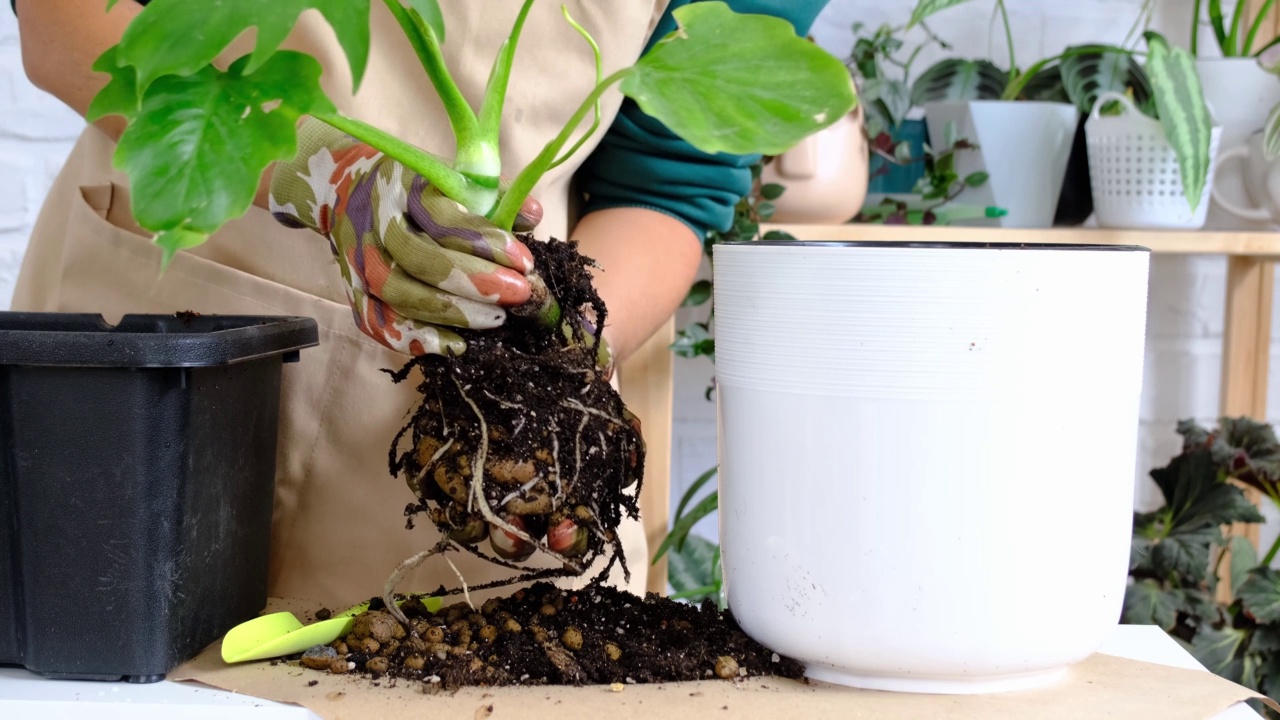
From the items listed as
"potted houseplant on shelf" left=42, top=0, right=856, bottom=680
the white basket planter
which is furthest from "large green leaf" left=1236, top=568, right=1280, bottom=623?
"potted houseplant on shelf" left=42, top=0, right=856, bottom=680

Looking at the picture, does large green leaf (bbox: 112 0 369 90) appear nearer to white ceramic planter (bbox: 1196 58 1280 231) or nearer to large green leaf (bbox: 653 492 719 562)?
large green leaf (bbox: 653 492 719 562)

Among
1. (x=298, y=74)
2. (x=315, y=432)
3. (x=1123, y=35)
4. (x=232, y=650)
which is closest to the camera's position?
(x=298, y=74)

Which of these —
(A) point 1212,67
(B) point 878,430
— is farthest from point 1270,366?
(B) point 878,430

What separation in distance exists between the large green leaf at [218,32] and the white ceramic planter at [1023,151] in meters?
1.04

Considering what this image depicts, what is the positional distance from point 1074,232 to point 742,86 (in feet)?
3.20

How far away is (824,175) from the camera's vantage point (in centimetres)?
122

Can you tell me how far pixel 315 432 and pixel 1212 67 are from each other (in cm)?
113

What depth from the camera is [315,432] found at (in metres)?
0.77

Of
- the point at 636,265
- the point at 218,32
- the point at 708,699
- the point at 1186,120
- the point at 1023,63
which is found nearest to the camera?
the point at 218,32

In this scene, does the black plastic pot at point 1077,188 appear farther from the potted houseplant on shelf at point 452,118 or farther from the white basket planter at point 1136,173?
the potted houseplant on shelf at point 452,118

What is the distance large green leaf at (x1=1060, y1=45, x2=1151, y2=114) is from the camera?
131 cm

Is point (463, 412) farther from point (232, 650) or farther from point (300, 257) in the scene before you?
point (300, 257)

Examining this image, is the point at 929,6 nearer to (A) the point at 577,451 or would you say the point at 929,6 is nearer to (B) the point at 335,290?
(B) the point at 335,290

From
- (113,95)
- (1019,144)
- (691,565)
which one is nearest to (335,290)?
(113,95)
